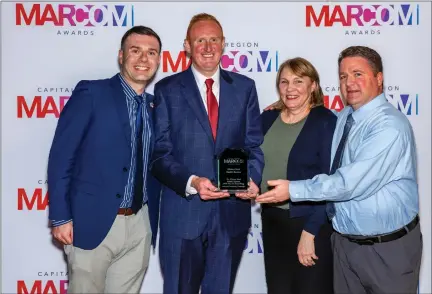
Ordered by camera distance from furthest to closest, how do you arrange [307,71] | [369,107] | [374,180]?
1. [307,71]
2. [369,107]
3. [374,180]

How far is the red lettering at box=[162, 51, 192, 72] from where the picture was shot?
4125 mm

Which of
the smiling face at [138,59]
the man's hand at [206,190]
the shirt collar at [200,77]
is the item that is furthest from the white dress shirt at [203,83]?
the man's hand at [206,190]

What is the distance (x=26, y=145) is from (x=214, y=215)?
1738mm

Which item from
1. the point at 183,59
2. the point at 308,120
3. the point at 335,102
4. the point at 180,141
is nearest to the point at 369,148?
the point at 308,120

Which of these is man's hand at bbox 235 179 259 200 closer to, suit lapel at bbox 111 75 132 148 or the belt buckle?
the belt buckle

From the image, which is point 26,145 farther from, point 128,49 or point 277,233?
point 277,233

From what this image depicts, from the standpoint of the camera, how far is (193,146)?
3.16 m

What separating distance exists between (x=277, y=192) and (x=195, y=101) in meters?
0.70

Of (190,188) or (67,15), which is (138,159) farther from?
(67,15)

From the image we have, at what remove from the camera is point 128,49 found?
3268mm

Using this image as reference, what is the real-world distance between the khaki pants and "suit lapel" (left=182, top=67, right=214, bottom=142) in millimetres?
648

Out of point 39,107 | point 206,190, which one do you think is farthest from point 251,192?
point 39,107

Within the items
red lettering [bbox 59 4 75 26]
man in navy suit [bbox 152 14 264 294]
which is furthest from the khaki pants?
red lettering [bbox 59 4 75 26]

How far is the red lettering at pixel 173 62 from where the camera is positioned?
4.12 metres
